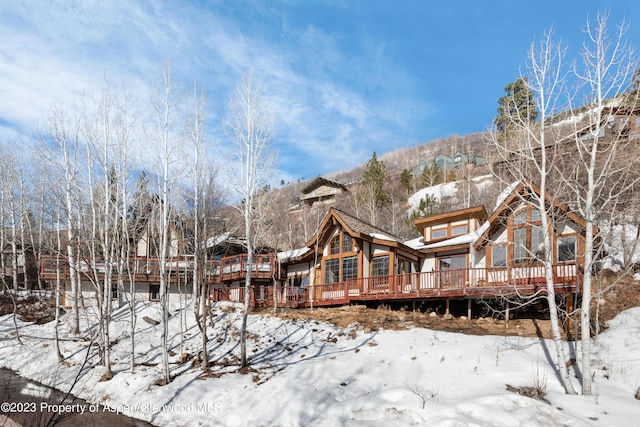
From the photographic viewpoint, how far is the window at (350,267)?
76.7ft

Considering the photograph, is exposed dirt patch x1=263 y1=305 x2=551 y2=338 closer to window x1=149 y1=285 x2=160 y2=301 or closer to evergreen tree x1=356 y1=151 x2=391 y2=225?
window x1=149 y1=285 x2=160 y2=301

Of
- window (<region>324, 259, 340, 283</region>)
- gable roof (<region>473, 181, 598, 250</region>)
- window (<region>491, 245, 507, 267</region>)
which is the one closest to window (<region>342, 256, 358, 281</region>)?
window (<region>324, 259, 340, 283</region>)

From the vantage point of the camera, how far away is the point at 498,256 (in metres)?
20.1

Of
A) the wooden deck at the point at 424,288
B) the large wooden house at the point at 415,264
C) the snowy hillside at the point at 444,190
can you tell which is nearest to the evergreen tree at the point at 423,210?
the large wooden house at the point at 415,264

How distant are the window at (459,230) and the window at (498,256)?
3.92 meters

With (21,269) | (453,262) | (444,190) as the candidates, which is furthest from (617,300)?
(21,269)

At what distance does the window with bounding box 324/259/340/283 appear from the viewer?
24.3 metres

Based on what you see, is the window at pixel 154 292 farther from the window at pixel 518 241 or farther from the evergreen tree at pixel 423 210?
the window at pixel 518 241

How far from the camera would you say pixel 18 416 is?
11.6 m

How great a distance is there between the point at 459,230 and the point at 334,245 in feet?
23.9

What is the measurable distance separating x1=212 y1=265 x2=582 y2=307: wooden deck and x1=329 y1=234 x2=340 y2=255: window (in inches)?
93.6

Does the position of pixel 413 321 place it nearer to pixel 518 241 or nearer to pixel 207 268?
pixel 518 241

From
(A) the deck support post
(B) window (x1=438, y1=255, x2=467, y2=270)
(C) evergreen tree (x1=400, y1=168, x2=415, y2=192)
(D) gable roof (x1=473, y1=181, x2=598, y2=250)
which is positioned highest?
(C) evergreen tree (x1=400, y1=168, x2=415, y2=192)

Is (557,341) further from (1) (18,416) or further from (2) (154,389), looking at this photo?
(1) (18,416)
